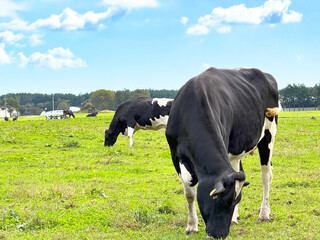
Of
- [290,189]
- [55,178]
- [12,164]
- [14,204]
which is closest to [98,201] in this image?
[14,204]

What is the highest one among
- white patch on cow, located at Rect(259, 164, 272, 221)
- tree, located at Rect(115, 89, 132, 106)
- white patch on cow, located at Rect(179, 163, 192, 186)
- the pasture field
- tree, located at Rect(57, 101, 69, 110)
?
tree, located at Rect(115, 89, 132, 106)

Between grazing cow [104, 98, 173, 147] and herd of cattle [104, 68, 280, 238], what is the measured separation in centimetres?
1323

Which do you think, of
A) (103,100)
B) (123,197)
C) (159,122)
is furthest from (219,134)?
(103,100)

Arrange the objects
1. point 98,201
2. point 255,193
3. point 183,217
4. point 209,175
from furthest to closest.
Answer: point 255,193 < point 98,201 < point 183,217 < point 209,175

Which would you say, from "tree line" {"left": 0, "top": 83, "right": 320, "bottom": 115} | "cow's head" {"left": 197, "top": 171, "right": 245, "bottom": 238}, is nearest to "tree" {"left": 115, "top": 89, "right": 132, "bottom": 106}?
"tree line" {"left": 0, "top": 83, "right": 320, "bottom": 115}

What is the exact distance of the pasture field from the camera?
7547 millimetres

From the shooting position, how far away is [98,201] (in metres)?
9.71

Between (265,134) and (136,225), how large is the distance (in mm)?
3570

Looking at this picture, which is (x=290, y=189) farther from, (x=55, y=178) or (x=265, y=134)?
(x=55, y=178)

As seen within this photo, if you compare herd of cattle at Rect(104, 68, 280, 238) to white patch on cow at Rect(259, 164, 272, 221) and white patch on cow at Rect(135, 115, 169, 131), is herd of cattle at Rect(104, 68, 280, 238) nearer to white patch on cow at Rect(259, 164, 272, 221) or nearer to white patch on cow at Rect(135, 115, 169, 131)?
white patch on cow at Rect(259, 164, 272, 221)

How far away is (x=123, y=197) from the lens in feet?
33.9

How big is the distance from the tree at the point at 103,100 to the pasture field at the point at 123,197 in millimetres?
136744

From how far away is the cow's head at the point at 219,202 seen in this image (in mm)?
5738

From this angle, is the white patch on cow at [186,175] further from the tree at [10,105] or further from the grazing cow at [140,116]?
the tree at [10,105]
